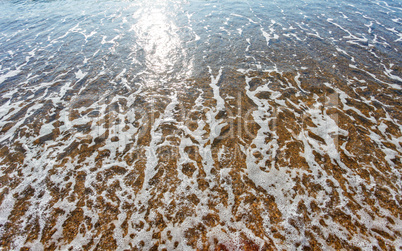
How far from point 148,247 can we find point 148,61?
954 centimetres

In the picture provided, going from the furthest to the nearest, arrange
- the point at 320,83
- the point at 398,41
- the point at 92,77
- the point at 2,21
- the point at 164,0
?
the point at 164,0 → the point at 2,21 → the point at 398,41 → the point at 92,77 → the point at 320,83

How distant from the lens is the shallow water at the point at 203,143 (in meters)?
4.14

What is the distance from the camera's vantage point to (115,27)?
15.0 m

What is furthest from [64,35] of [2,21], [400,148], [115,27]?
[400,148]

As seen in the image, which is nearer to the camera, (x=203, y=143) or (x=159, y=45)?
(x=203, y=143)

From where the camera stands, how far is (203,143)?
6051 millimetres

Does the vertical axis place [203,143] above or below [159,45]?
below

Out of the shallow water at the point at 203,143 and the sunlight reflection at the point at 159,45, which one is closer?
the shallow water at the point at 203,143

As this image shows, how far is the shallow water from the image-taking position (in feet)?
13.6

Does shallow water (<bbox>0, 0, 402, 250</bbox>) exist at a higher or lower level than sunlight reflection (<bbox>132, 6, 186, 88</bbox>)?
lower

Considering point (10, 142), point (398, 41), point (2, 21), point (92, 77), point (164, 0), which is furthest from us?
point (164, 0)

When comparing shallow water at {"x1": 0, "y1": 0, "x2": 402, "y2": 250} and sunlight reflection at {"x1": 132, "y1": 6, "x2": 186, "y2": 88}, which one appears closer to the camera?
shallow water at {"x1": 0, "y1": 0, "x2": 402, "y2": 250}

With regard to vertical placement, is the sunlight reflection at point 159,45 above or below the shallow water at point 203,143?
above

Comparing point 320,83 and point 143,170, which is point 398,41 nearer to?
point 320,83
